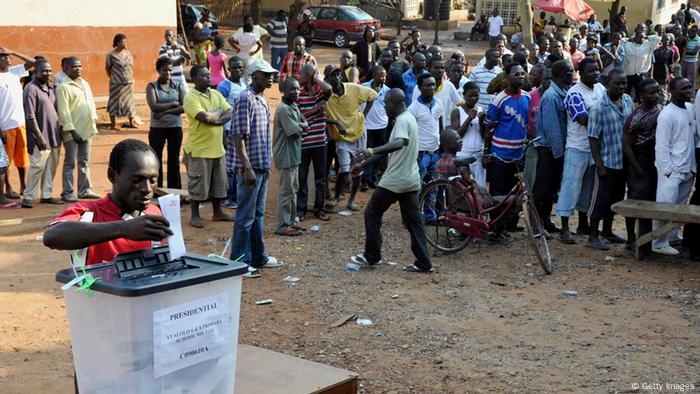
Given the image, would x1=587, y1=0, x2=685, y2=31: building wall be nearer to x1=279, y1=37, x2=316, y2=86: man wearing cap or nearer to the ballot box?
x1=279, y1=37, x2=316, y2=86: man wearing cap

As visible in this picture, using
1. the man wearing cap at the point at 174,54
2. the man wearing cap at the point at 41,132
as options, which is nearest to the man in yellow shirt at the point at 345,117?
the man wearing cap at the point at 174,54

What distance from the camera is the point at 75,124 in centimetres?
1055

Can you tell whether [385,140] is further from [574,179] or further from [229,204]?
[574,179]

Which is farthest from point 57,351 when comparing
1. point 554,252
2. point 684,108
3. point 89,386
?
point 684,108

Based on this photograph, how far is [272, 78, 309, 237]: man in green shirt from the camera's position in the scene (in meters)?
8.96

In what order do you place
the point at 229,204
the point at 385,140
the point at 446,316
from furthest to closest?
the point at 385,140 → the point at 229,204 → the point at 446,316

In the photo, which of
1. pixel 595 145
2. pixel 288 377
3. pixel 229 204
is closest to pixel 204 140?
pixel 229 204

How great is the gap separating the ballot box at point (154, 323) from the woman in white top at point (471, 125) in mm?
6700

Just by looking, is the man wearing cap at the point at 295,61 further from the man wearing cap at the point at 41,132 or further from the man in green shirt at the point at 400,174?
the man in green shirt at the point at 400,174

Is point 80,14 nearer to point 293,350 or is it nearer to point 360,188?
point 360,188

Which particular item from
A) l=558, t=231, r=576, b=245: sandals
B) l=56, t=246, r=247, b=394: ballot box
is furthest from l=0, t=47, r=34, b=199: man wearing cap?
l=56, t=246, r=247, b=394: ballot box

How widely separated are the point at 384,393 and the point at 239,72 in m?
6.07

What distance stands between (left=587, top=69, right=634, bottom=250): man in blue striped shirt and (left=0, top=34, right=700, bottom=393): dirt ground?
62 centimetres

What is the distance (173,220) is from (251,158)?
5.00m
